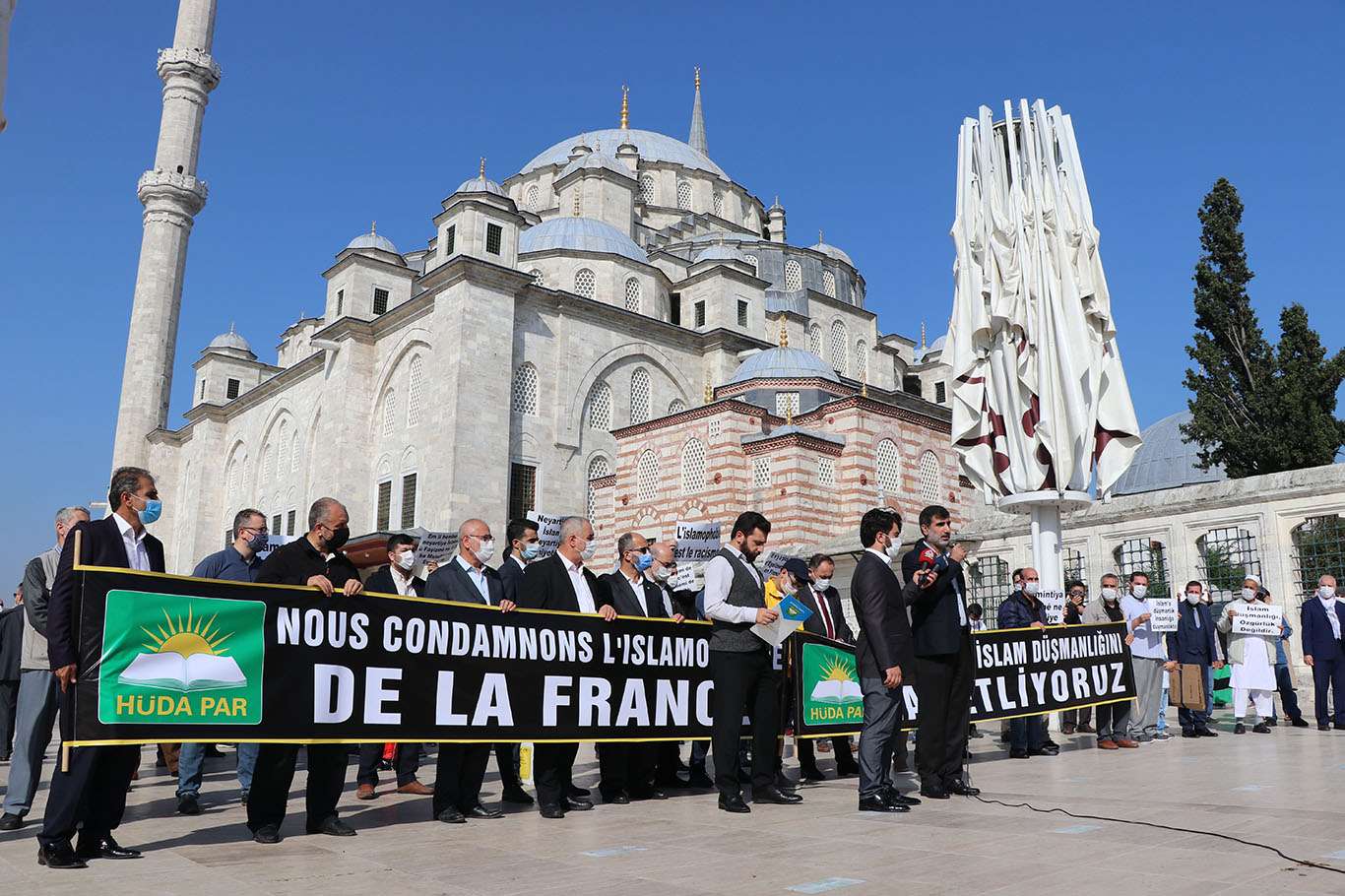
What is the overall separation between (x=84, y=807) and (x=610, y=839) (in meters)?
2.05

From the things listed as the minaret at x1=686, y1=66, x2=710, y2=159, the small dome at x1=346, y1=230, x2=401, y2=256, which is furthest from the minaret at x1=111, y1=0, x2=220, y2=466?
the minaret at x1=686, y1=66, x2=710, y2=159

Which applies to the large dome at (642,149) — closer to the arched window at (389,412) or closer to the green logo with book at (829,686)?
the arched window at (389,412)

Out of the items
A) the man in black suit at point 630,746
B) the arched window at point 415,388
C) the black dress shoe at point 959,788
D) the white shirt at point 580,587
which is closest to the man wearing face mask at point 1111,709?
the black dress shoe at point 959,788

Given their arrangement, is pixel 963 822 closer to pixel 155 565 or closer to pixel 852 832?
pixel 852 832

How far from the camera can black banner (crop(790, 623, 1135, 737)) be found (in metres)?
6.33

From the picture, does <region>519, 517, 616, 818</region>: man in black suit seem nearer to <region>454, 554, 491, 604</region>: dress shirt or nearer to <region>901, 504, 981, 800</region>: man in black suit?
<region>454, 554, 491, 604</region>: dress shirt

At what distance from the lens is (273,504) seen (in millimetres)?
35344

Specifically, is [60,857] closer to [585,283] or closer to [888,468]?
[888,468]

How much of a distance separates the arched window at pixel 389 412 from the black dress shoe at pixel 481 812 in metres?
25.0

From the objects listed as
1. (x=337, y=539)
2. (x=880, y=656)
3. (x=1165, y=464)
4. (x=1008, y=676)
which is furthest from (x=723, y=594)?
(x=1165, y=464)

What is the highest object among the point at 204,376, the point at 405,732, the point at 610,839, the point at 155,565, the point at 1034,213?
the point at 204,376

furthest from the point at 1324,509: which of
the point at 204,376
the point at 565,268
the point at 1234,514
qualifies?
the point at 204,376

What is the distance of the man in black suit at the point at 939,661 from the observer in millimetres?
5512

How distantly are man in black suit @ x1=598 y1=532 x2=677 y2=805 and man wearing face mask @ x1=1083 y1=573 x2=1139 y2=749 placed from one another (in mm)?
4316
